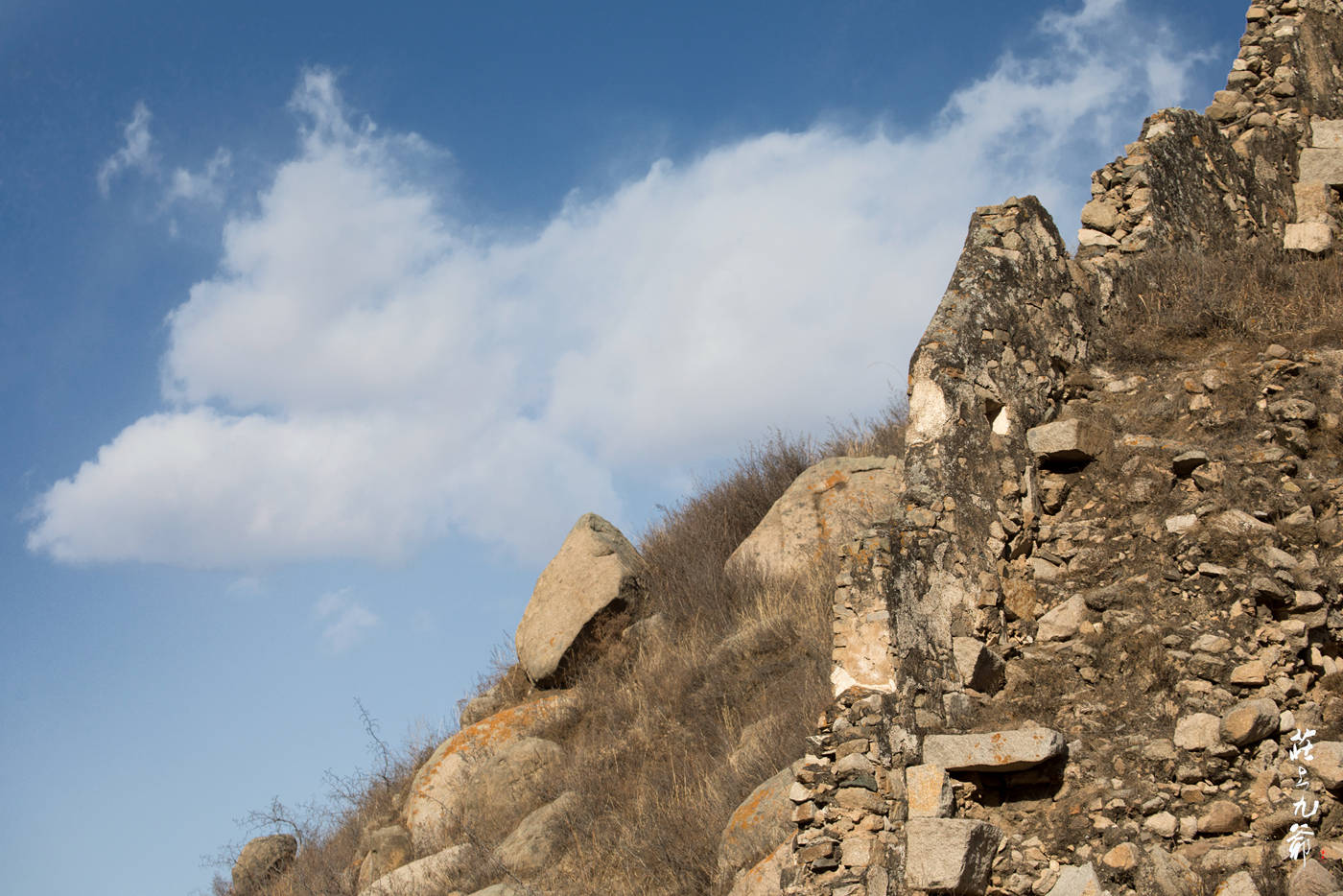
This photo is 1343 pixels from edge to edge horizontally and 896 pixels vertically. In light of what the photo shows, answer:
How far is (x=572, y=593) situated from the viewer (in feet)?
37.1

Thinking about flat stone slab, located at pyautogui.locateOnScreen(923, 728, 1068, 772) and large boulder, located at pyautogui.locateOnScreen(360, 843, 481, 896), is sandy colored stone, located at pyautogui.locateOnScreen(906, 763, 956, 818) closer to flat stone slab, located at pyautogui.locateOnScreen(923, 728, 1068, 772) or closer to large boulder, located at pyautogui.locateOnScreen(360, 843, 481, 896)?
flat stone slab, located at pyautogui.locateOnScreen(923, 728, 1068, 772)

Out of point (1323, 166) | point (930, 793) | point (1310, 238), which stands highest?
point (1323, 166)

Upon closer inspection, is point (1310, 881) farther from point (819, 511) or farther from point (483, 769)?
point (483, 769)

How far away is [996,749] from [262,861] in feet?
34.1

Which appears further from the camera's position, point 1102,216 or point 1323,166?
point 1323,166

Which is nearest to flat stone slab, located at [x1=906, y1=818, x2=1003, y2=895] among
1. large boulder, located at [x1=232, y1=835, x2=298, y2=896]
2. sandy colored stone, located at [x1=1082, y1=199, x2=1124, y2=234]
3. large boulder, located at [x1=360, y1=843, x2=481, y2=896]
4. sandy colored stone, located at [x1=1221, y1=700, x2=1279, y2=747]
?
sandy colored stone, located at [x1=1221, y1=700, x2=1279, y2=747]

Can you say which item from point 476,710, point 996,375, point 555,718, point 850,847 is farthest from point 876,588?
point 476,710

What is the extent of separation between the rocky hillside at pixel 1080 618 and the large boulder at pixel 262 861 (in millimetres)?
3843

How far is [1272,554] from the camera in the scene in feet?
15.6

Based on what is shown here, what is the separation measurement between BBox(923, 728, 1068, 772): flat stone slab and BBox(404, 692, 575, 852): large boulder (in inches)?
211

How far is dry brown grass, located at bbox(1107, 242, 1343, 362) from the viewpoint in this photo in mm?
6180

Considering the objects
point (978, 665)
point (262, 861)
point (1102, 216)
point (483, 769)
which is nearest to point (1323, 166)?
point (1102, 216)

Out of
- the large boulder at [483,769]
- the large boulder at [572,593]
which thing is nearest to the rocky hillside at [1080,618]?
the large boulder at [483,769]

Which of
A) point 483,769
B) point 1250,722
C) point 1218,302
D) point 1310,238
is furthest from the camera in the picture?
point 483,769
